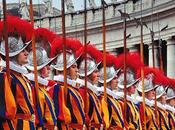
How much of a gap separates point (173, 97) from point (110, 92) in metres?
5.41

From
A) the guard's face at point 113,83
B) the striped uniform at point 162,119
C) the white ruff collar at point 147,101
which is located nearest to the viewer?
the guard's face at point 113,83

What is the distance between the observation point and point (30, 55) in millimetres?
10102

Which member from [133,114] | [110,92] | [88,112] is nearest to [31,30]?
[88,112]

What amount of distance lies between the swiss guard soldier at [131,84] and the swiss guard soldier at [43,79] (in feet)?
11.1

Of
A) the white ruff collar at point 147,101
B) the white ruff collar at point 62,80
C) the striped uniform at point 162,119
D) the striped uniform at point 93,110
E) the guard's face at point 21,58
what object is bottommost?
the striped uniform at point 162,119

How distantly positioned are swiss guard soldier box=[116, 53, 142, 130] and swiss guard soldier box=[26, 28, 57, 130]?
133 inches

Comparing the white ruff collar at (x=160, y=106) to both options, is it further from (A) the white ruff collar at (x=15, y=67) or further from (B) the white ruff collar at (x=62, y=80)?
(A) the white ruff collar at (x=15, y=67)

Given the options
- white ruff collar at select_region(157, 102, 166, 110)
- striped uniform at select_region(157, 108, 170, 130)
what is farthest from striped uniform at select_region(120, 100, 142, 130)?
white ruff collar at select_region(157, 102, 166, 110)

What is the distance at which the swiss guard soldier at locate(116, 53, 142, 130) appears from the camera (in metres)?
13.8

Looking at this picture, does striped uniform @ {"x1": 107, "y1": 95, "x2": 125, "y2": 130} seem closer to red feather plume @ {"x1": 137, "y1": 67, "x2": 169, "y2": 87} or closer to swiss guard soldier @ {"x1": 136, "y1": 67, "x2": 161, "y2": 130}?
swiss guard soldier @ {"x1": 136, "y1": 67, "x2": 161, "y2": 130}

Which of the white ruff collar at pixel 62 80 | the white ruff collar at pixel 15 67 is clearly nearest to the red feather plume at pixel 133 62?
the white ruff collar at pixel 62 80

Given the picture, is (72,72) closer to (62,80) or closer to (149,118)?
(62,80)

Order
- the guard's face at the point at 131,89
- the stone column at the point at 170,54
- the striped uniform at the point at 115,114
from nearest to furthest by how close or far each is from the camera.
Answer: the striped uniform at the point at 115,114, the guard's face at the point at 131,89, the stone column at the point at 170,54

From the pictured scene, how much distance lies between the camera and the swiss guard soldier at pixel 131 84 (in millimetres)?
13780
